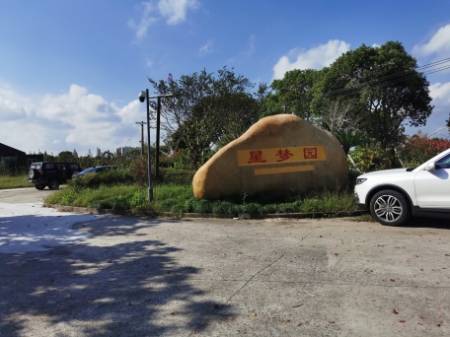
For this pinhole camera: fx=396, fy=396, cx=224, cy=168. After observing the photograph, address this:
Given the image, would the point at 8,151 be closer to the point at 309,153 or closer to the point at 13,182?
the point at 13,182

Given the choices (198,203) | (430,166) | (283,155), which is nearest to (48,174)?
(198,203)

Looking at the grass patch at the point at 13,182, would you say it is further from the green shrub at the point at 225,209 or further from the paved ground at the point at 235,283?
the green shrub at the point at 225,209

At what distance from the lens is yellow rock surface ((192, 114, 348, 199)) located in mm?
10898

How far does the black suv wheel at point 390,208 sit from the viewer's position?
25.4 feet

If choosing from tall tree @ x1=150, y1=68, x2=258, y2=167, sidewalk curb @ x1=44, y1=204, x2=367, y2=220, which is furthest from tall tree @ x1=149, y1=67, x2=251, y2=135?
sidewalk curb @ x1=44, y1=204, x2=367, y2=220

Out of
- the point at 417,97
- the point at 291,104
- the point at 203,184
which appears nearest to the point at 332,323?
the point at 203,184

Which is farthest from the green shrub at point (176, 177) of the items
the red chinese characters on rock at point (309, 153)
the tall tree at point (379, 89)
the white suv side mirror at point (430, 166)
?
the tall tree at point (379, 89)

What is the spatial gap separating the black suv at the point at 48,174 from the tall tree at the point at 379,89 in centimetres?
2009

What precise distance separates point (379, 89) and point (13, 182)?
93.3ft

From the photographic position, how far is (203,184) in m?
10.9

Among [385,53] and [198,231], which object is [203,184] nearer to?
[198,231]

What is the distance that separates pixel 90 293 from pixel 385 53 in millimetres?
30553

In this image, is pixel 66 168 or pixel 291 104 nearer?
pixel 66 168

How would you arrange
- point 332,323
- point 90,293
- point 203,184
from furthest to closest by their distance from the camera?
point 203,184
point 90,293
point 332,323
